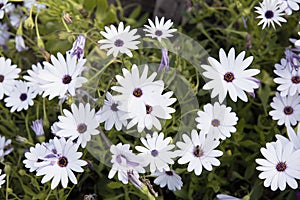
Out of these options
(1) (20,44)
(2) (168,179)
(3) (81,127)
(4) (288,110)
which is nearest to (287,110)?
(4) (288,110)

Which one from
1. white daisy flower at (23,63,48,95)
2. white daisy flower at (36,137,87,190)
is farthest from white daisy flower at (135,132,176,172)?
white daisy flower at (23,63,48,95)

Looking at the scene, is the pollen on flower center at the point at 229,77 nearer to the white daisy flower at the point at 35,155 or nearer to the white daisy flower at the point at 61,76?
the white daisy flower at the point at 61,76

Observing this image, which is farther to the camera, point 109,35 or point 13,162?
point 13,162

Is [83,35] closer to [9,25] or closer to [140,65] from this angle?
[140,65]

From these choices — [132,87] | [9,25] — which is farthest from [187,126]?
[9,25]

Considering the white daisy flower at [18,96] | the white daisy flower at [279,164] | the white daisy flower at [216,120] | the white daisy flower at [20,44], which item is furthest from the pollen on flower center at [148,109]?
the white daisy flower at [20,44]

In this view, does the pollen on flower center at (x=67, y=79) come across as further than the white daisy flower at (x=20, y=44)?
No
